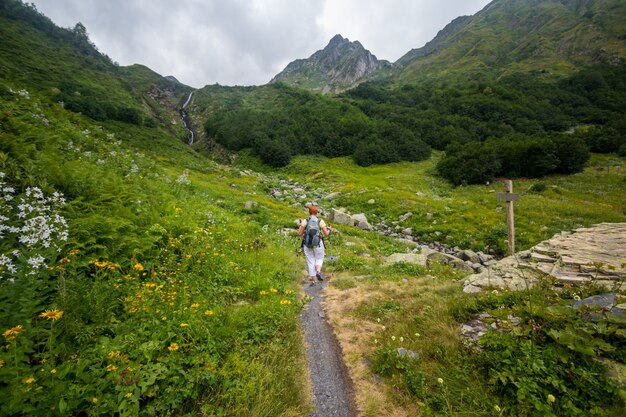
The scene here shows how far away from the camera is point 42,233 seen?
4.77m

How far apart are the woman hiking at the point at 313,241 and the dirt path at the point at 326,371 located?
2.46 m

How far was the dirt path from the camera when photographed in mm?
4281

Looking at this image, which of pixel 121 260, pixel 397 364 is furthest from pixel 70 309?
pixel 397 364

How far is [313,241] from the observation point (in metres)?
9.20

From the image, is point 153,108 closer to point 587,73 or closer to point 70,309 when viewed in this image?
point 70,309

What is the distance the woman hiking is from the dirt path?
8.08 feet

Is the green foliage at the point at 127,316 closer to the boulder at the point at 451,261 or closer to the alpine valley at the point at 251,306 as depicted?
→ the alpine valley at the point at 251,306

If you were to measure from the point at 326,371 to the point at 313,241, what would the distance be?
4568mm

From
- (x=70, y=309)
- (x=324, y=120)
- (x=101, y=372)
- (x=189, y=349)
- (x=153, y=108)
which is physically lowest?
(x=189, y=349)

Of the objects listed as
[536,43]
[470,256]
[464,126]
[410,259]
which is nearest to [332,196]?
[470,256]

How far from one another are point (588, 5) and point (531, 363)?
9285 inches

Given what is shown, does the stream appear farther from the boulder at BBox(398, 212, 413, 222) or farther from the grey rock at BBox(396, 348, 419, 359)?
the grey rock at BBox(396, 348, 419, 359)

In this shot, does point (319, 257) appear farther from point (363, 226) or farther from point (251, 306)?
point (363, 226)

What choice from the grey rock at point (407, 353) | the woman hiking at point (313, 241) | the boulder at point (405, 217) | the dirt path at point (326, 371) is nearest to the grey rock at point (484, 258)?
the boulder at point (405, 217)
